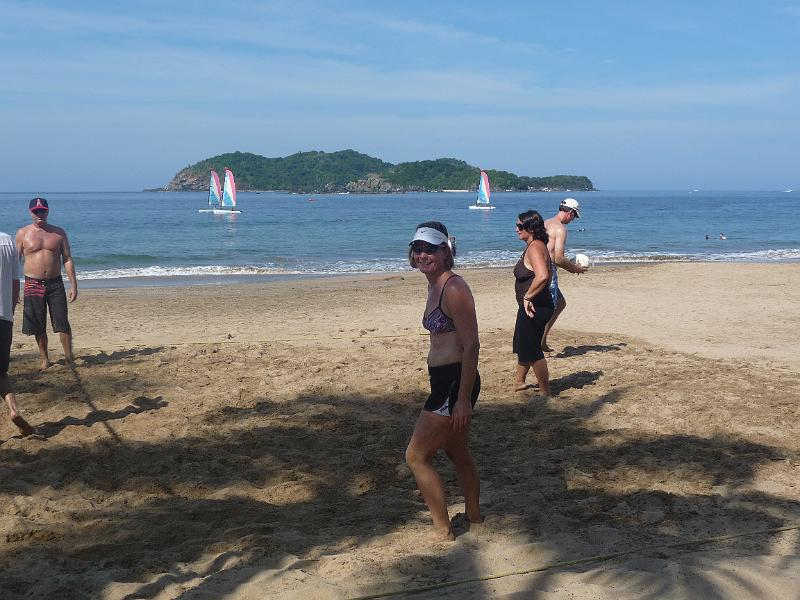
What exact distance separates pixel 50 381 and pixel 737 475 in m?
5.80

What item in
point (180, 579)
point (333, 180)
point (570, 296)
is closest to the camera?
point (180, 579)

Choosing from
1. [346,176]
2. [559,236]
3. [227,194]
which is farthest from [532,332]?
[346,176]

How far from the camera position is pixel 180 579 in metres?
3.60

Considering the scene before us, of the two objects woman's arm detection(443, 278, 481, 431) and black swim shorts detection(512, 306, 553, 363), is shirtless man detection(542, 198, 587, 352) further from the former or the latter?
woman's arm detection(443, 278, 481, 431)

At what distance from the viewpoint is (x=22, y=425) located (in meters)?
5.56

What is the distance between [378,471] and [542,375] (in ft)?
7.14

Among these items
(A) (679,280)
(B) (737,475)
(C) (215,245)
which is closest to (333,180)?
(C) (215,245)

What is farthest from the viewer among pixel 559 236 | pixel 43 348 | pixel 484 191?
pixel 484 191

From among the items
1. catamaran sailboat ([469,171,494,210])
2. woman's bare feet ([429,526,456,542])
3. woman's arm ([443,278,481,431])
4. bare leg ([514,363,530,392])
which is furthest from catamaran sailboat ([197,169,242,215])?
woman's arm ([443,278,481,431])

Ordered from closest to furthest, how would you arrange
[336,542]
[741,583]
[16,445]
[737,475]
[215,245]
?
[741,583]
[336,542]
[737,475]
[16,445]
[215,245]

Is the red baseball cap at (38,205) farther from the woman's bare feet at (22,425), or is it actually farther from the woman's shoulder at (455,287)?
the woman's shoulder at (455,287)

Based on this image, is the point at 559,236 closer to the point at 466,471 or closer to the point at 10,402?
the point at 466,471

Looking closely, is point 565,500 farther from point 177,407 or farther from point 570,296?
point 570,296

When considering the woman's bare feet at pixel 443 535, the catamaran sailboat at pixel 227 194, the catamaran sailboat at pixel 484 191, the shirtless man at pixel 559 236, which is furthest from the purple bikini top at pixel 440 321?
the catamaran sailboat at pixel 484 191
